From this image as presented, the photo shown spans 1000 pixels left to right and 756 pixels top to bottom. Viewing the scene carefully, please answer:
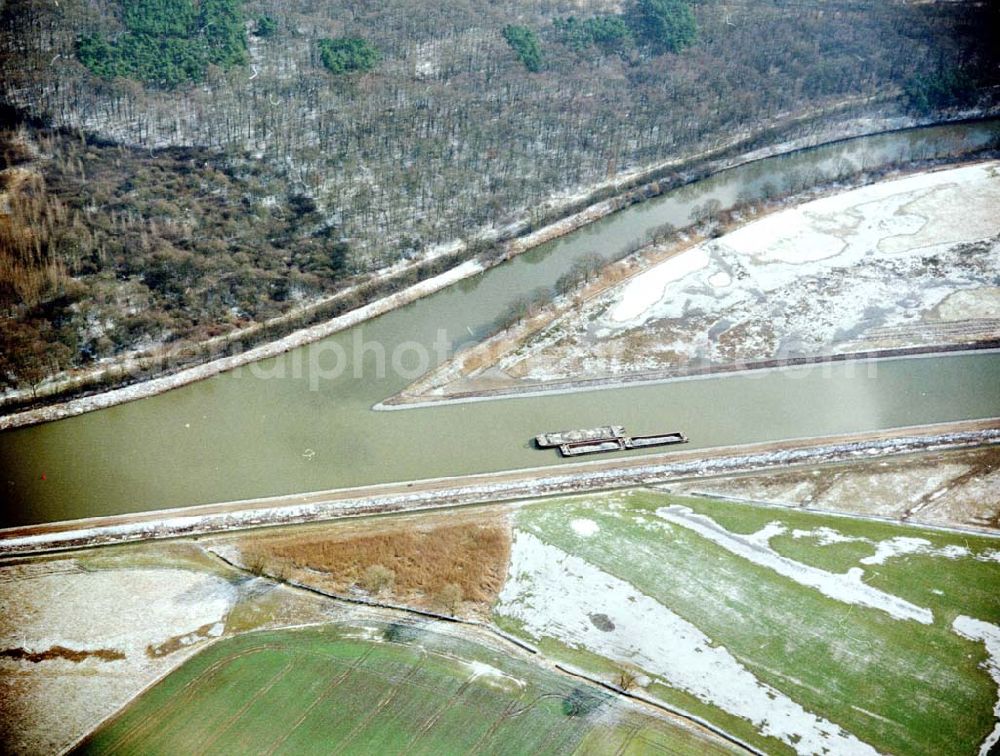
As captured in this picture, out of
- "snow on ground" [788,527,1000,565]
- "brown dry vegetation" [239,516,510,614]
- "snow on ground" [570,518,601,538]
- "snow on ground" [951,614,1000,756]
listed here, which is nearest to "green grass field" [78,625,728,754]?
"brown dry vegetation" [239,516,510,614]

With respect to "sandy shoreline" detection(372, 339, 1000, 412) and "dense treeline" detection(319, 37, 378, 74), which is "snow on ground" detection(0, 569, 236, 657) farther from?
"dense treeline" detection(319, 37, 378, 74)

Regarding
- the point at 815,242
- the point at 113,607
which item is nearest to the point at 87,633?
the point at 113,607

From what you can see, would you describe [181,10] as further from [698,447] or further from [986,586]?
[986,586]

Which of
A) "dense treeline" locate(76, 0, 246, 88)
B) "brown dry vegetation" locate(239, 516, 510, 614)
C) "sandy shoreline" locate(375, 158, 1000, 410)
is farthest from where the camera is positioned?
"dense treeline" locate(76, 0, 246, 88)

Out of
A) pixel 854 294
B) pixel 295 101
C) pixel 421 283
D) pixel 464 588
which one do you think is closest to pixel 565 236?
pixel 421 283

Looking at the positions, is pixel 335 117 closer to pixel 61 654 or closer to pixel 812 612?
pixel 61 654
